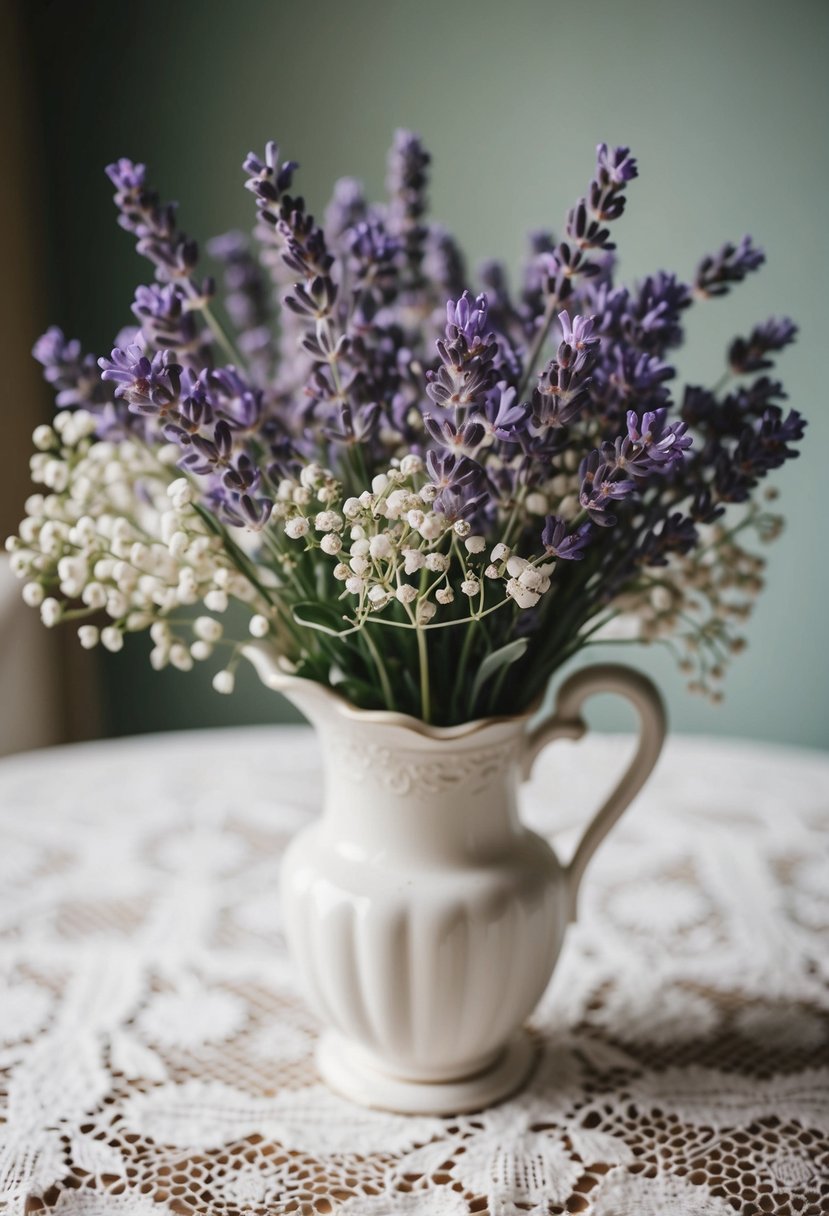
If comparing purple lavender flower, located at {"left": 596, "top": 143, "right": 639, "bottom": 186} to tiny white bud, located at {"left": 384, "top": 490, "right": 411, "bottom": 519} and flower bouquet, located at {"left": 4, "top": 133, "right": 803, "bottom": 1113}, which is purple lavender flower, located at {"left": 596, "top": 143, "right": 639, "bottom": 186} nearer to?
flower bouquet, located at {"left": 4, "top": 133, "right": 803, "bottom": 1113}

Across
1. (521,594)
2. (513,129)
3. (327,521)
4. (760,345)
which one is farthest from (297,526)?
(513,129)

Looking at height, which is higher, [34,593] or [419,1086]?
[34,593]

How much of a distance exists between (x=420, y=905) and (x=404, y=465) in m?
0.29

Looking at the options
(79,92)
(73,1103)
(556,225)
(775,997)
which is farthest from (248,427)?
(79,92)

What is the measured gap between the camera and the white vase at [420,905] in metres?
0.72

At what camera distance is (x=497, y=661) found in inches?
25.8

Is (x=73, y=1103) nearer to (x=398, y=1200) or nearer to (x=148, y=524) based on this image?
(x=398, y=1200)

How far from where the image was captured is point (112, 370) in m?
0.59

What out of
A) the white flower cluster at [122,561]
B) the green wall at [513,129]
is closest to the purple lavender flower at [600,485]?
the white flower cluster at [122,561]

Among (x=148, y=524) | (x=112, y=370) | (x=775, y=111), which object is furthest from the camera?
(x=775, y=111)

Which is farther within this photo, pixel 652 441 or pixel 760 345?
pixel 760 345

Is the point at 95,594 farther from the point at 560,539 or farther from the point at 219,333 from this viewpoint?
the point at 560,539

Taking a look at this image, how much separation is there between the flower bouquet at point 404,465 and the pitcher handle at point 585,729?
6 cm

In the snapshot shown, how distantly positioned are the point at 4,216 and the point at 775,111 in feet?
4.83
